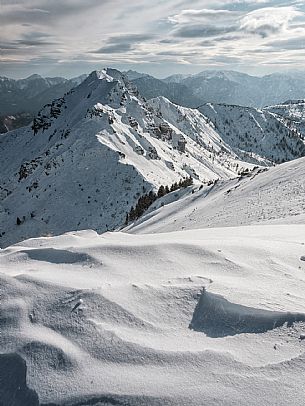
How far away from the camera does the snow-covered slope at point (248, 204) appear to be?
80.5 ft

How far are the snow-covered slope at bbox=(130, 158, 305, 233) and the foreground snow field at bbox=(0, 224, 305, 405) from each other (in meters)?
13.9

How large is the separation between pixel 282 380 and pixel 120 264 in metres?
5.04

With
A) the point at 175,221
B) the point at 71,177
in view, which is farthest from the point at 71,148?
the point at 175,221

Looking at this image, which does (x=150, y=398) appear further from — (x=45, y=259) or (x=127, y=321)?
(x=45, y=259)

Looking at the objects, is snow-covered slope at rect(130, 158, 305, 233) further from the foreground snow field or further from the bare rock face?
the bare rock face

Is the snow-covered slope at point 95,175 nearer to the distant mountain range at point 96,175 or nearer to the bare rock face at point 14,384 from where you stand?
the distant mountain range at point 96,175

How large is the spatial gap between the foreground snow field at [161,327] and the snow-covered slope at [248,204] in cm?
1391

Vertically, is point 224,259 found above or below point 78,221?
above

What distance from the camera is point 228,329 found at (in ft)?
20.9

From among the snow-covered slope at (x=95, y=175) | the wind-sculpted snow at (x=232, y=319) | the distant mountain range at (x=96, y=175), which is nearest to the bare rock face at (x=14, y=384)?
the wind-sculpted snow at (x=232, y=319)

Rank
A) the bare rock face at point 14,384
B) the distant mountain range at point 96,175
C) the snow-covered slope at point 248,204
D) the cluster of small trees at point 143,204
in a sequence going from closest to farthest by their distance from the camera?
the bare rock face at point 14,384 < the snow-covered slope at point 248,204 < the cluster of small trees at point 143,204 < the distant mountain range at point 96,175

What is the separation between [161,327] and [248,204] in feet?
82.1

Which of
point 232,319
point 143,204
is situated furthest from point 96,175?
point 232,319

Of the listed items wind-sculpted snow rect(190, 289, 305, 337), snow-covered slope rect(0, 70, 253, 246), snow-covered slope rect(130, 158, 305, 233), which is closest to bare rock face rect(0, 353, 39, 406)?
wind-sculpted snow rect(190, 289, 305, 337)
